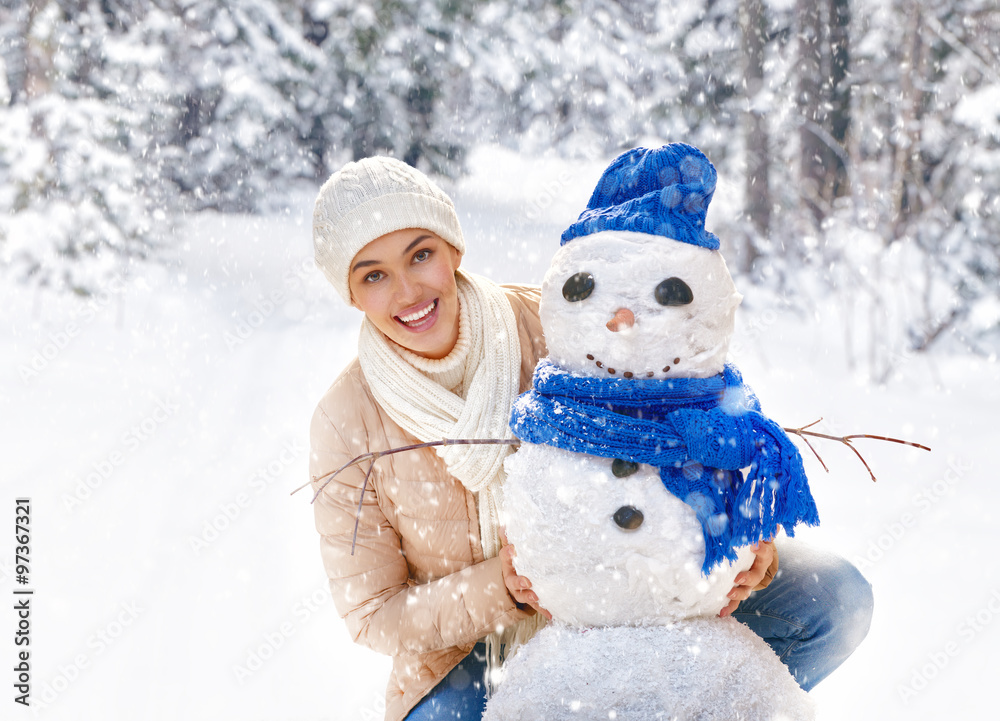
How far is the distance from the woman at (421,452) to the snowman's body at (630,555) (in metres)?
0.26

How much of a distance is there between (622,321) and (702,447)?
0.77 ft

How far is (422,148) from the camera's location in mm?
5750

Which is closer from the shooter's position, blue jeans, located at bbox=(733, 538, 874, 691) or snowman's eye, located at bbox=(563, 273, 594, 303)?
snowman's eye, located at bbox=(563, 273, 594, 303)

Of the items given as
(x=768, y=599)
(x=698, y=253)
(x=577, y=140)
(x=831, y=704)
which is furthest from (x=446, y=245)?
(x=577, y=140)

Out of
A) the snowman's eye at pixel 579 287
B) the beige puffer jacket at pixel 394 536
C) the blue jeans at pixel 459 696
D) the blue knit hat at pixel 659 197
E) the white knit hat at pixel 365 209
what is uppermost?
the white knit hat at pixel 365 209

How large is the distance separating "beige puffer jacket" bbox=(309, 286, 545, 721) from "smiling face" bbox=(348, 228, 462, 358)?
0.20 metres

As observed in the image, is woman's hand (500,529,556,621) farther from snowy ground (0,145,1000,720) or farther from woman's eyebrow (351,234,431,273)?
snowy ground (0,145,1000,720)

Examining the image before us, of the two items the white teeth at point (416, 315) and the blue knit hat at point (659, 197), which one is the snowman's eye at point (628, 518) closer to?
the blue knit hat at point (659, 197)

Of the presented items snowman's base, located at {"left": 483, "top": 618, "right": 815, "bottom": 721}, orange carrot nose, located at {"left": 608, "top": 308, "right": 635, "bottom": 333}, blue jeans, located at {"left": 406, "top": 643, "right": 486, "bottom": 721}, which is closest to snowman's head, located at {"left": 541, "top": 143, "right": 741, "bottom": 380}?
orange carrot nose, located at {"left": 608, "top": 308, "right": 635, "bottom": 333}

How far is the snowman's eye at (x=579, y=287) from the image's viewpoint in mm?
1207

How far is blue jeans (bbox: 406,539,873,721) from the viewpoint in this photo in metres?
1.64

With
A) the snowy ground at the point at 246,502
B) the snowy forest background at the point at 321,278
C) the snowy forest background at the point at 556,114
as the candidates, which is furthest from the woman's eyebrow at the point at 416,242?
the snowy forest background at the point at 556,114

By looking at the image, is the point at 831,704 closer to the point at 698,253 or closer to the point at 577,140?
the point at 698,253

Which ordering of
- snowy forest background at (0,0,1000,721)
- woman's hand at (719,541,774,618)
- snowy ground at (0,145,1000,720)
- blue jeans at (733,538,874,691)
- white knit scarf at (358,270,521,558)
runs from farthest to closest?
snowy forest background at (0,0,1000,721) < snowy ground at (0,145,1000,720) < blue jeans at (733,538,874,691) < white knit scarf at (358,270,521,558) < woman's hand at (719,541,774,618)
